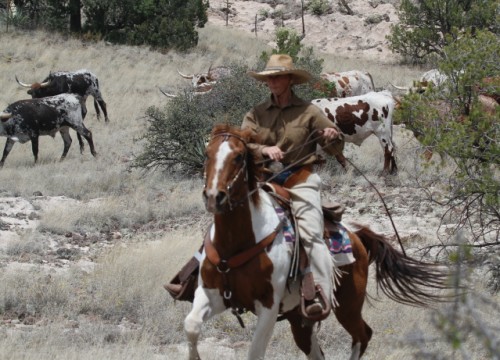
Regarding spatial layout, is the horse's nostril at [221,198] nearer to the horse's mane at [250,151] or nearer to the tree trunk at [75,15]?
the horse's mane at [250,151]

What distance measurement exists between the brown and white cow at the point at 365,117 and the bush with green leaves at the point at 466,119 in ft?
20.6

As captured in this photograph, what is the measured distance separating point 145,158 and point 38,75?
12427mm

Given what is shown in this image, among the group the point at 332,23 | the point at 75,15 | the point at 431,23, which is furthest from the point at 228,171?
the point at 332,23

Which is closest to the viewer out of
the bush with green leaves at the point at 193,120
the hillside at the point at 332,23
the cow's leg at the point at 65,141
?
the bush with green leaves at the point at 193,120

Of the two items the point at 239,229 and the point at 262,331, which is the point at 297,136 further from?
the point at 262,331

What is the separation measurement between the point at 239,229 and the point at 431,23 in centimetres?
2923

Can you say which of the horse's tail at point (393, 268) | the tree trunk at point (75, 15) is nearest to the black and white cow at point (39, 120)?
the horse's tail at point (393, 268)

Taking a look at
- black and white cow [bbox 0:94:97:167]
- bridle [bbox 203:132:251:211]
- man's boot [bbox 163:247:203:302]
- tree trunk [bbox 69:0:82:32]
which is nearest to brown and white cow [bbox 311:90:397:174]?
black and white cow [bbox 0:94:97:167]

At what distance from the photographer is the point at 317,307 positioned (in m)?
5.60

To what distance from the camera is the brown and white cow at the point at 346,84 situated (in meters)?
19.8

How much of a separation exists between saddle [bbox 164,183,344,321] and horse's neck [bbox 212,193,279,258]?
29 centimetres

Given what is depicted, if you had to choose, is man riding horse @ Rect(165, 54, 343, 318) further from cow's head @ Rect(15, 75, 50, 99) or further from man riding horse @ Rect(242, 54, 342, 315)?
cow's head @ Rect(15, 75, 50, 99)

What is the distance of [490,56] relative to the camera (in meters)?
8.60

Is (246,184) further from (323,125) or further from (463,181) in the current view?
(463,181)
